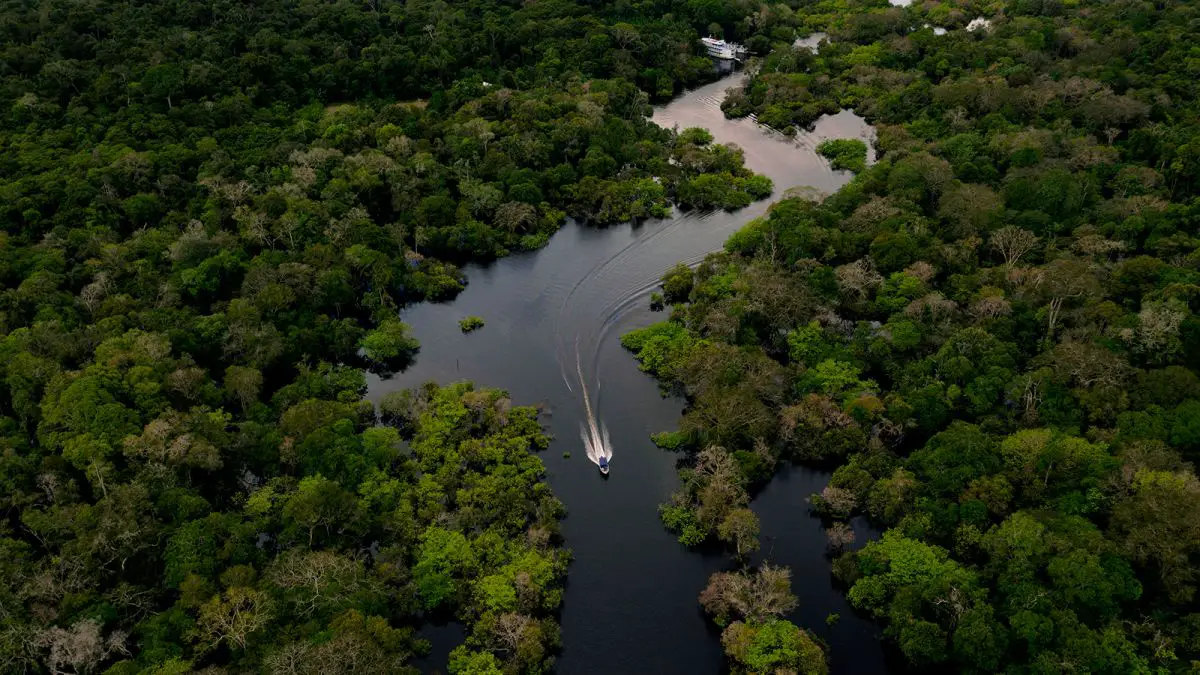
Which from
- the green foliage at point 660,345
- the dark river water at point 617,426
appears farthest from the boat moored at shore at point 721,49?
the green foliage at point 660,345

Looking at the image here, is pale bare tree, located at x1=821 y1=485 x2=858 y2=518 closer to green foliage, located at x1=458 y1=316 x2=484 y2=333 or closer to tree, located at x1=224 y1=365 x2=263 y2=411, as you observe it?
green foliage, located at x1=458 y1=316 x2=484 y2=333

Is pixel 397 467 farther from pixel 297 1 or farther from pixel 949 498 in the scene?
pixel 297 1

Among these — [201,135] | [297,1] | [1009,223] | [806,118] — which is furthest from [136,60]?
[1009,223]

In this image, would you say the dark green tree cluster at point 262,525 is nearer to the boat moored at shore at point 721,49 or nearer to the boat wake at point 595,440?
the boat wake at point 595,440

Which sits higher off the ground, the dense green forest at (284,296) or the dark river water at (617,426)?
the dense green forest at (284,296)

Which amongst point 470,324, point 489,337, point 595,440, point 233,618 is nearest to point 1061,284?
point 595,440

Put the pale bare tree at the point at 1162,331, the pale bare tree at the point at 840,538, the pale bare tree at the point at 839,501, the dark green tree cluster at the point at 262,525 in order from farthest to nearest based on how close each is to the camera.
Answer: the pale bare tree at the point at 1162,331 → the pale bare tree at the point at 839,501 → the pale bare tree at the point at 840,538 → the dark green tree cluster at the point at 262,525

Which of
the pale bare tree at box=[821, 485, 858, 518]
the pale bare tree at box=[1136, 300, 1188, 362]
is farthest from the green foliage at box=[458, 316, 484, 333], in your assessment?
the pale bare tree at box=[1136, 300, 1188, 362]
